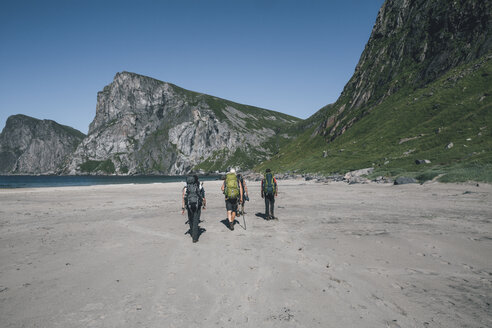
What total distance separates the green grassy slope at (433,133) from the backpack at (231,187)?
74.6 ft

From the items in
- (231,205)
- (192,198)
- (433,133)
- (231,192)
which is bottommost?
(231,205)

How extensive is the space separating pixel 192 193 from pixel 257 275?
218 inches

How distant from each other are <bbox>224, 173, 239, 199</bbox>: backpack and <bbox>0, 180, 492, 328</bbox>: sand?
176cm

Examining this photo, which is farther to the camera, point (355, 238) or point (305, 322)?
point (355, 238)

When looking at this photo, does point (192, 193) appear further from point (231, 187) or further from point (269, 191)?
point (269, 191)

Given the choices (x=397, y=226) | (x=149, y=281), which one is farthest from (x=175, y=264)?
(x=397, y=226)

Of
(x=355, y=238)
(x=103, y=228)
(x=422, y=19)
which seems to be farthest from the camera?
(x=422, y=19)

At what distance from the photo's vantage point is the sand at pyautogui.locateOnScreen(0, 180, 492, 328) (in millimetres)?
4410

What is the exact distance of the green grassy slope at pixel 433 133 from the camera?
28.9 m

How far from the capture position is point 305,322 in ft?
13.8

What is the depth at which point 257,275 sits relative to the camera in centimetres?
622

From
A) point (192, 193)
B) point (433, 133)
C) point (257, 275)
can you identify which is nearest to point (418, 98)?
point (433, 133)

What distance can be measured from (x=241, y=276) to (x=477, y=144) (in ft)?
136

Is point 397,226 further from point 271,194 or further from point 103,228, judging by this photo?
point 103,228
